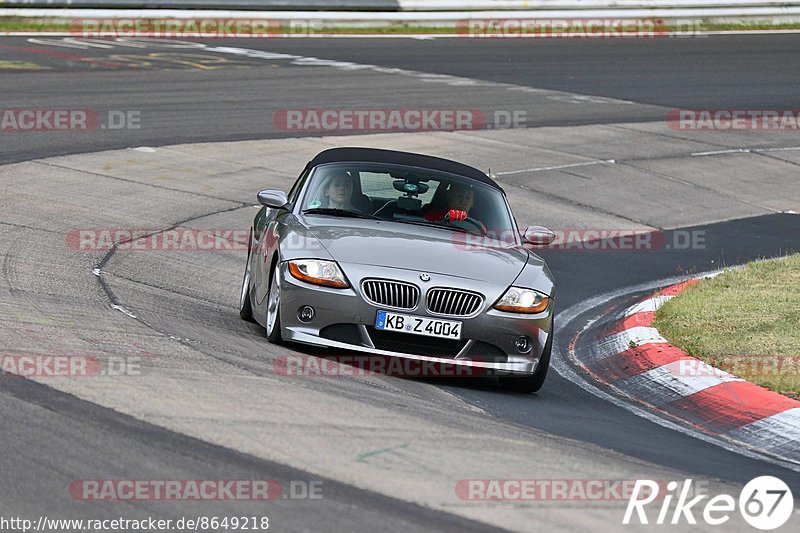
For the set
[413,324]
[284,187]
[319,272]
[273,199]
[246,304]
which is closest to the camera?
[413,324]

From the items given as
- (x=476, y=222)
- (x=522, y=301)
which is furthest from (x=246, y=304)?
(x=522, y=301)

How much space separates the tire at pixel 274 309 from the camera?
8781 millimetres

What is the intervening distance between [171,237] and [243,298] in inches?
127

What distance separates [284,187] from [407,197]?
21.7 ft

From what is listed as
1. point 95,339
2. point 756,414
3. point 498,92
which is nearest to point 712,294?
point 756,414

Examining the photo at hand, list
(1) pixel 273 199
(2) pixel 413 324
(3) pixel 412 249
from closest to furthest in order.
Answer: (2) pixel 413 324 < (3) pixel 412 249 < (1) pixel 273 199

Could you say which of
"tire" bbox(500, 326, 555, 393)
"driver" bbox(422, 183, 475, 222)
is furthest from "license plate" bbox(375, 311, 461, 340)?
"driver" bbox(422, 183, 475, 222)

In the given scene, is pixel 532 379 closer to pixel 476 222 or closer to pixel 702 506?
pixel 476 222

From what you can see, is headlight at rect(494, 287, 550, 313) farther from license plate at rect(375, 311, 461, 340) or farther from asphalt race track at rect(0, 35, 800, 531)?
asphalt race track at rect(0, 35, 800, 531)

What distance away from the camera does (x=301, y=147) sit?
61.4 feet

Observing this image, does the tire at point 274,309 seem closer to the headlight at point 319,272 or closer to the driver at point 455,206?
the headlight at point 319,272

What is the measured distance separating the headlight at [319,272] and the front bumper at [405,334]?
37 millimetres

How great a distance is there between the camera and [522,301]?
872 cm

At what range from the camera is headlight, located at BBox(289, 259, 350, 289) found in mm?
8522
